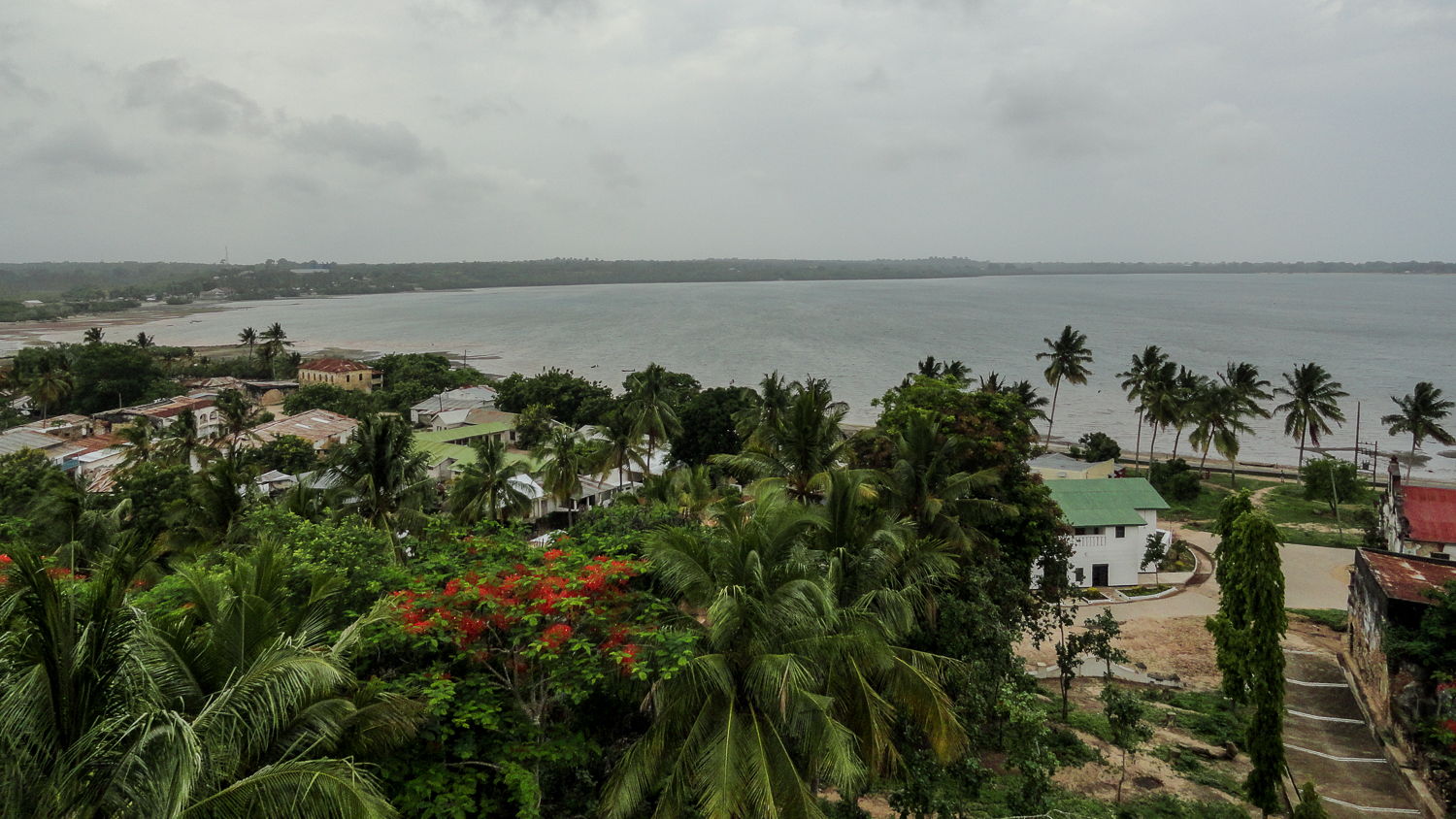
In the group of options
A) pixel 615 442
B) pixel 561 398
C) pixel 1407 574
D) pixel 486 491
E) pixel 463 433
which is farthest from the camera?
pixel 561 398

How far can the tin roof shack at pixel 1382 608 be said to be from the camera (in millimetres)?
17062

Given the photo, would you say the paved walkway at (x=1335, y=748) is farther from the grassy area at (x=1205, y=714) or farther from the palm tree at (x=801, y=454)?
the palm tree at (x=801, y=454)

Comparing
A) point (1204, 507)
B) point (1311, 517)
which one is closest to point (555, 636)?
point (1204, 507)

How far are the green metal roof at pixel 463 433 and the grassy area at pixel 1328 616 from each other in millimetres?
39231

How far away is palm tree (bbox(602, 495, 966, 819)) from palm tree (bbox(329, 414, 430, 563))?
37.8ft

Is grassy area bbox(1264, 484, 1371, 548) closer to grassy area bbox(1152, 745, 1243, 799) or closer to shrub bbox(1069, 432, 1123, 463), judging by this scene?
shrub bbox(1069, 432, 1123, 463)

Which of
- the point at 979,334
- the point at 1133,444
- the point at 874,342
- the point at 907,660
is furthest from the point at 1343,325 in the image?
the point at 907,660

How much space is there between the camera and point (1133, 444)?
6650 cm

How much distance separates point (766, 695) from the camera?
927 centimetres

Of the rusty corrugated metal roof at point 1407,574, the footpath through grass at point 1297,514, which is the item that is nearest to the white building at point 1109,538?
the footpath through grass at point 1297,514

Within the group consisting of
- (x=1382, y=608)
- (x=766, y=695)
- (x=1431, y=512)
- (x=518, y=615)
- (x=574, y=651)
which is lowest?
(x=1431, y=512)

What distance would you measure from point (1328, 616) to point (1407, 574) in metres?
7.97

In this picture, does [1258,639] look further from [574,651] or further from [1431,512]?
[1431,512]

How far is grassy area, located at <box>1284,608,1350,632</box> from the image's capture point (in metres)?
24.4
